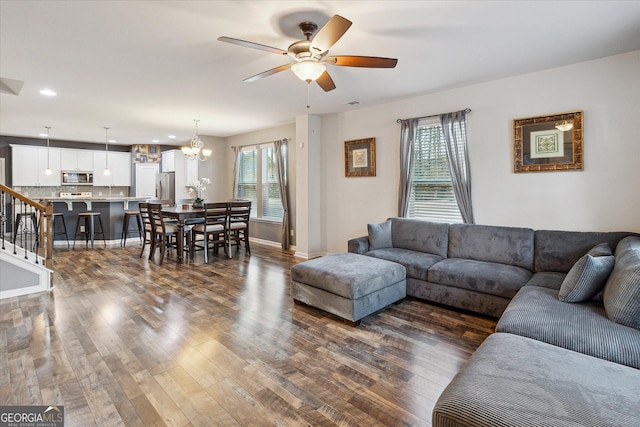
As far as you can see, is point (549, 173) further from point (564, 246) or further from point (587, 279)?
point (587, 279)

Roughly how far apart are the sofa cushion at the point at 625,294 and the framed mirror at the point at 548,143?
68.0 inches

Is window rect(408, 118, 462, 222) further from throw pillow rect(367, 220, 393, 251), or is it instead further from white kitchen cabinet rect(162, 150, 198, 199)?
white kitchen cabinet rect(162, 150, 198, 199)

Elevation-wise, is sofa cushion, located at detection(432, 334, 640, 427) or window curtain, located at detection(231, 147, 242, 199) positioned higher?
window curtain, located at detection(231, 147, 242, 199)

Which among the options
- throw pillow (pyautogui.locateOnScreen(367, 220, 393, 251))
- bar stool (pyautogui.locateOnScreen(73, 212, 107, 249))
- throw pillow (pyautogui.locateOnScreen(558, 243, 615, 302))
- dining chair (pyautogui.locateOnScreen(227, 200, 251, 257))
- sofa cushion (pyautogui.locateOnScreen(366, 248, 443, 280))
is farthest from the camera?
bar stool (pyautogui.locateOnScreen(73, 212, 107, 249))

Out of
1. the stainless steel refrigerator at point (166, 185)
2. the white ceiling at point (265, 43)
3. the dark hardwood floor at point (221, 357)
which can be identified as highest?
the white ceiling at point (265, 43)

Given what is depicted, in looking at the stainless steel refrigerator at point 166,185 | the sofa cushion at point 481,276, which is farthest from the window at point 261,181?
the sofa cushion at point 481,276

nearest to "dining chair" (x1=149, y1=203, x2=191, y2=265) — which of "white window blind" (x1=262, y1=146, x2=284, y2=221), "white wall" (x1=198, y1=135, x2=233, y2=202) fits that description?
"white window blind" (x1=262, y1=146, x2=284, y2=221)

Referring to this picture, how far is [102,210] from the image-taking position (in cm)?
724

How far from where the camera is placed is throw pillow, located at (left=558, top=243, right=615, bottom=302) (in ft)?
7.54

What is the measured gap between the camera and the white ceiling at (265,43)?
2432mm

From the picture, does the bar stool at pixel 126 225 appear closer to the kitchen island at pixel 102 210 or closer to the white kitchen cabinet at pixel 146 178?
the kitchen island at pixel 102 210

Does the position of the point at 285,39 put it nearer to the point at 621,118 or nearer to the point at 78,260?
the point at 621,118

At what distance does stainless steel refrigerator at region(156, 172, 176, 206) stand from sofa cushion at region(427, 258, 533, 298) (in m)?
7.30

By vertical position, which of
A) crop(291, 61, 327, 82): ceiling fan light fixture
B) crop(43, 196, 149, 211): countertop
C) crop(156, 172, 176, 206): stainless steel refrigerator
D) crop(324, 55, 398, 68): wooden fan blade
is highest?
crop(324, 55, 398, 68): wooden fan blade
